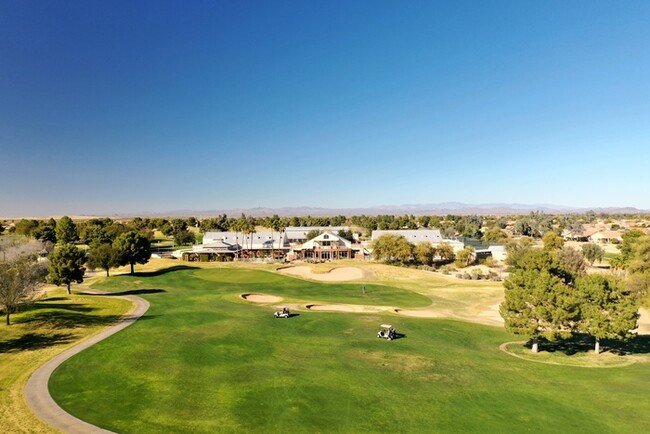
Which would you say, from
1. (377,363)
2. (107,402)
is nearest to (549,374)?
(377,363)

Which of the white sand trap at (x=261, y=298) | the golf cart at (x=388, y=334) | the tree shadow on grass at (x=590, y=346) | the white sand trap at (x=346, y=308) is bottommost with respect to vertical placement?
the tree shadow on grass at (x=590, y=346)

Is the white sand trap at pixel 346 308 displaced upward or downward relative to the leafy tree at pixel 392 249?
downward

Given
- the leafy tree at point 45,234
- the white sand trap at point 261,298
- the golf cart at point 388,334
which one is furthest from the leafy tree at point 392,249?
the leafy tree at point 45,234

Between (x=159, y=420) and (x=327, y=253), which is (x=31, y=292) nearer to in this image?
(x=159, y=420)

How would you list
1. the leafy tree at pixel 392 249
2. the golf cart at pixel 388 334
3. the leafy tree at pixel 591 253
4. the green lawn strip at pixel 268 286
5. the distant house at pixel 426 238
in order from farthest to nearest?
the distant house at pixel 426 238 → the leafy tree at pixel 392 249 → the leafy tree at pixel 591 253 → the green lawn strip at pixel 268 286 → the golf cart at pixel 388 334

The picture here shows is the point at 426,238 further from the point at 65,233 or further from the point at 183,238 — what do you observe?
the point at 65,233

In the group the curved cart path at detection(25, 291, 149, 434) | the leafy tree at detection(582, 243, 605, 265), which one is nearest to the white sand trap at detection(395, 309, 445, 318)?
the curved cart path at detection(25, 291, 149, 434)

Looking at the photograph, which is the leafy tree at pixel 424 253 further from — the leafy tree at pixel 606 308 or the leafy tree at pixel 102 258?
the leafy tree at pixel 102 258

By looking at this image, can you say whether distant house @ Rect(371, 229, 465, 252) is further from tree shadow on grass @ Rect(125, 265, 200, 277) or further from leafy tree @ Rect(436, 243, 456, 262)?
tree shadow on grass @ Rect(125, 265, 200, 277)

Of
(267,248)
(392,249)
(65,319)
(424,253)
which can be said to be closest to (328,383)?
(65,319)
